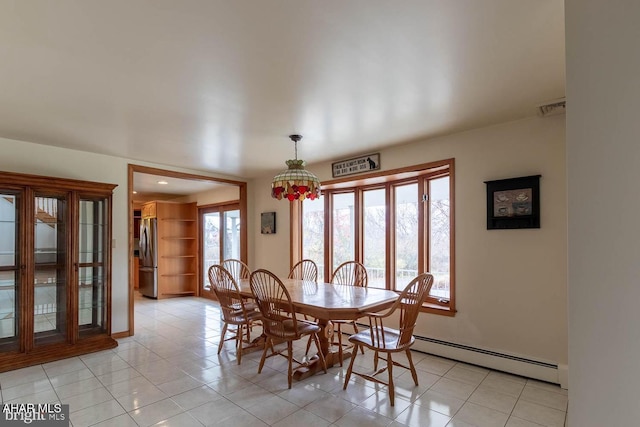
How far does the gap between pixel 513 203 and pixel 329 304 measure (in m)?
1.97

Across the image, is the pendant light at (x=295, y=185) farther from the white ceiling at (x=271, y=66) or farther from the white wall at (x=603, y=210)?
the white wall at (x=603, y=210)

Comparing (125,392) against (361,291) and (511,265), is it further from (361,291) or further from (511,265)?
(511,265)

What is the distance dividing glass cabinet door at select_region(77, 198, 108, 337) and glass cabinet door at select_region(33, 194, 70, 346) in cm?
18

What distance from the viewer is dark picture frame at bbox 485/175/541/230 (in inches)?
116

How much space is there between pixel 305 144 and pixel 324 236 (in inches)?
69.1

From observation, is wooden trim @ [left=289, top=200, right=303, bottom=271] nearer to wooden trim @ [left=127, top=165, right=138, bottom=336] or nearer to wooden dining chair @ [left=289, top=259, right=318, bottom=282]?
wooden dining chair @ [left=289, top=259, right=318, bottom=282]

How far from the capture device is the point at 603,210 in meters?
1.16

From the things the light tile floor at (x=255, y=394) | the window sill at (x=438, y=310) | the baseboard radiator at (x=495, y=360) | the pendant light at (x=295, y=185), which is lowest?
the light tile floor at (x=255, y=394)

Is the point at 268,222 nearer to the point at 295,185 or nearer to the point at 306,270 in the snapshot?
the point at 306,270

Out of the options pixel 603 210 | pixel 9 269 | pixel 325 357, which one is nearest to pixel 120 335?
pixel 9 269

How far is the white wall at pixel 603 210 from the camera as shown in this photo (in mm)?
1104

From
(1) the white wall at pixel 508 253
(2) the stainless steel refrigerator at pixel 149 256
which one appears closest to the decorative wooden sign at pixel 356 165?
(1) the white wall at pixel 508 253

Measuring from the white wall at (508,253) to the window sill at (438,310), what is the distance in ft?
0.16

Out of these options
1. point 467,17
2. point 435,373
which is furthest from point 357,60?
point 435,373
